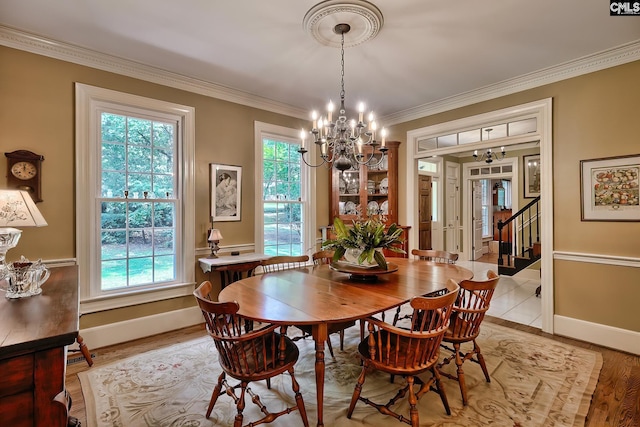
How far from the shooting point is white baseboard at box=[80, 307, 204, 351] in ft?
9.91

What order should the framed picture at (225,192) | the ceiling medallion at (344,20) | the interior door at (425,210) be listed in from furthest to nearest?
the interior door at (425,210) → the framed picture at (225,192) → the ceiling medallion at (344,20)

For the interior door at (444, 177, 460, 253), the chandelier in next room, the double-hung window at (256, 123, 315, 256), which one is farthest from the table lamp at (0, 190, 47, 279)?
the interior door at (444, 177, 460, 253)

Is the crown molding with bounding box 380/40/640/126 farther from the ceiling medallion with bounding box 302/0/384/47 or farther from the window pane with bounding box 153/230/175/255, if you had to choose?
the window pane with bounding box 153/230/175/255

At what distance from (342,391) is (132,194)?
9.19 feet

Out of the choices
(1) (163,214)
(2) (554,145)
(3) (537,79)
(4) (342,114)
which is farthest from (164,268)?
(3) (537,79)

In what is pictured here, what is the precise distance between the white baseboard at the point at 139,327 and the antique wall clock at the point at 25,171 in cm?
135

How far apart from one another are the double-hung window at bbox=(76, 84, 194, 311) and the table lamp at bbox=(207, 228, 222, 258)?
0.76 ft

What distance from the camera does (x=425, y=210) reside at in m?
6.74

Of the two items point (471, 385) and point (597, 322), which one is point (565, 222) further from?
point (471, 385)

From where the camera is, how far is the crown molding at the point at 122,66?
8.69 feet

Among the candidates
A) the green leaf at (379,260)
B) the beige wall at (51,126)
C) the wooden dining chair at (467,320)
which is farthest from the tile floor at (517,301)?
the beige wall at (51,126)

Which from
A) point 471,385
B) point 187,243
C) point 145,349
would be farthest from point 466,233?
point 145,349

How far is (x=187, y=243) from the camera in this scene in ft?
11.7

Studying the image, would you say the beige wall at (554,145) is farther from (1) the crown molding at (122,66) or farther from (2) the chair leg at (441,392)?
(2) the chair leg at (441,392)
